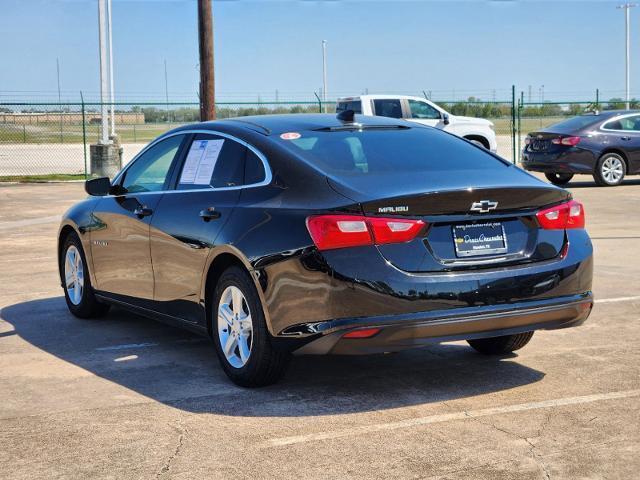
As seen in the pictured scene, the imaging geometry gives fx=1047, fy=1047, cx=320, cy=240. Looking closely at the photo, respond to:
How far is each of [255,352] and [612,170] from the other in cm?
1714

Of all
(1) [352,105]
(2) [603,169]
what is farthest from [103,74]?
(2) [603,169]

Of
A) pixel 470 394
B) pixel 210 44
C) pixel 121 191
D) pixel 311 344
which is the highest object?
pixel 210 44

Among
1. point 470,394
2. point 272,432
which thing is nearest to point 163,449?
point 272,432

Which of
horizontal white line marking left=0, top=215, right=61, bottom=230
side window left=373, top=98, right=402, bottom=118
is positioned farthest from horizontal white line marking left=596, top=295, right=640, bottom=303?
side window left=373, top=98, right=402, bottom=118

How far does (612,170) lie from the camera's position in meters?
21.6

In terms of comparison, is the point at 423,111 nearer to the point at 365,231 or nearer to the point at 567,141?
the point at 567,141

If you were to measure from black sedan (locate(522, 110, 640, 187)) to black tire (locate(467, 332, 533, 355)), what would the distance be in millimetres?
14799

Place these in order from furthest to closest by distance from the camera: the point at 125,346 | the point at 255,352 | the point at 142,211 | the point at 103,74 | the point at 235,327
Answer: the point at 103,74, the point at 125,346, the point at 142,211, the point at 235,327, the point at 255,352

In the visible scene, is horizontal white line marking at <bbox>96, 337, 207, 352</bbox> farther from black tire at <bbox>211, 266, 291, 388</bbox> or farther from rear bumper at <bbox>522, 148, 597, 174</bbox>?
rear bumper at <bbox>522, 148, 597, 174</bbox>

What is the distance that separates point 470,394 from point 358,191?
4.36 ft

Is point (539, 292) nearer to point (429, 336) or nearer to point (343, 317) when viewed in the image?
point (429, 336)

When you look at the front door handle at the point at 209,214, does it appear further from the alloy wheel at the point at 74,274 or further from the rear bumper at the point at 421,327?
the alloy wheel at the point at 74,274

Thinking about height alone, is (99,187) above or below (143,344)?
above

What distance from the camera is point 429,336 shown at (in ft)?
17.7
